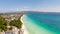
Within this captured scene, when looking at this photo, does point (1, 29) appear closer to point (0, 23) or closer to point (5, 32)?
point (5, 32)

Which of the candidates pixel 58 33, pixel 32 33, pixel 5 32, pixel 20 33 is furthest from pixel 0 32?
pixel 58 33

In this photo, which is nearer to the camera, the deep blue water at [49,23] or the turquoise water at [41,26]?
the turquoise water at [41,26]

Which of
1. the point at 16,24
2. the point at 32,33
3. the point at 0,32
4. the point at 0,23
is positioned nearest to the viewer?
the point at 0,32

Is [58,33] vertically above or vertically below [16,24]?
below

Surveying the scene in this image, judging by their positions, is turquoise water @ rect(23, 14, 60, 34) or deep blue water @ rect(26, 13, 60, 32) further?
deep blue water @ rect(26, 13, 60, 32)

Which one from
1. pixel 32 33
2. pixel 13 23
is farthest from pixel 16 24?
pixel 32 33

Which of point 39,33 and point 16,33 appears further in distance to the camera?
point 39,33

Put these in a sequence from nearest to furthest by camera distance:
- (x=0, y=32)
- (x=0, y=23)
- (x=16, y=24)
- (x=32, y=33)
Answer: (x=0, y=32), (x=0, y=23), (x=32, y=33), (x=16, y=24)

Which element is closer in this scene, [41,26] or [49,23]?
[41,26]

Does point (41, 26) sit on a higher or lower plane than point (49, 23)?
higher
